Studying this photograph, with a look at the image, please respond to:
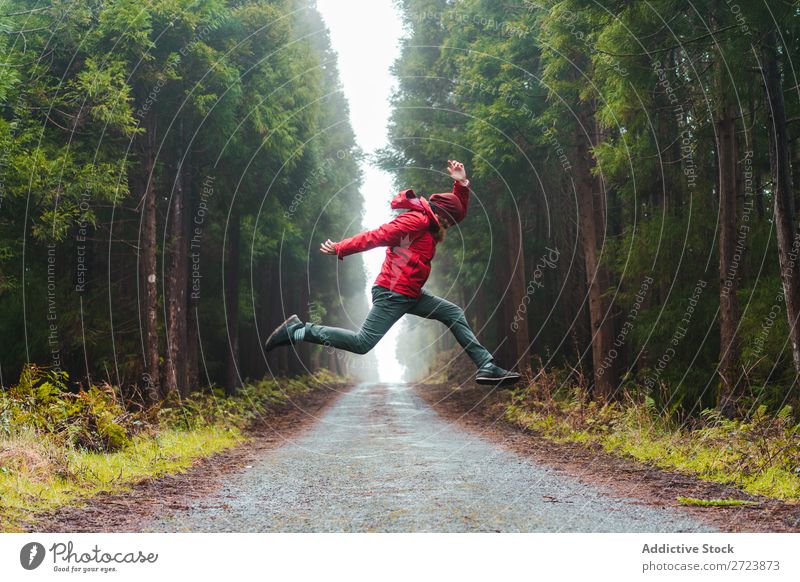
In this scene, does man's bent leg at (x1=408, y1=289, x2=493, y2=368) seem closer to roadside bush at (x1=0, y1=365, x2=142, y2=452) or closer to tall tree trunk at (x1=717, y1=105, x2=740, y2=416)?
roadside bush at (x1=0, y1=365, x2=142, y2=452)

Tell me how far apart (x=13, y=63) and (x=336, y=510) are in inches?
386

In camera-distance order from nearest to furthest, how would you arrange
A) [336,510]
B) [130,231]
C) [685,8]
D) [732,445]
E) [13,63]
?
[336,510], [732,445], [685,8], [13,63], [130,231]

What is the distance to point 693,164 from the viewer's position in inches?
594

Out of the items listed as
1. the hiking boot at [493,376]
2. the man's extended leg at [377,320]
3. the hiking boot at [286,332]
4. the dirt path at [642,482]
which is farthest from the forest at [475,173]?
the hiking boot at [286,332]

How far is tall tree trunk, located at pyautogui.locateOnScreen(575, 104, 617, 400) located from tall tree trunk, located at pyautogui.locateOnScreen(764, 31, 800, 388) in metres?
6.58

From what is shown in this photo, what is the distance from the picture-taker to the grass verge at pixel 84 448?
24.8 ft

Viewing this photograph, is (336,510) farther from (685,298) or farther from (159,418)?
(685,298)

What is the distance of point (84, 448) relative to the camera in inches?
416

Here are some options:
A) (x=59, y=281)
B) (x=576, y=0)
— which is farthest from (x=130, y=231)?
(x=576, y=0)

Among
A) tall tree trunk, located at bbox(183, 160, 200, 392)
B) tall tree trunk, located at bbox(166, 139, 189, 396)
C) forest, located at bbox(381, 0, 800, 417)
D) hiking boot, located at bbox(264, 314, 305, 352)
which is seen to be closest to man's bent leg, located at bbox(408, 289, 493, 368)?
hiking boot, located at bbox(264, 314, 305, 352)

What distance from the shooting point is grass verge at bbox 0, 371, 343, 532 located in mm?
7559

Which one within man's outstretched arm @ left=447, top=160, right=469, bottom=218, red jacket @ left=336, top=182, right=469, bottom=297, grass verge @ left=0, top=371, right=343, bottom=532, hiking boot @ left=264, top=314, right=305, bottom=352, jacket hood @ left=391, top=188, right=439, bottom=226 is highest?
man's outstretched arm @ left=447, top=160, right=469, bottom=218

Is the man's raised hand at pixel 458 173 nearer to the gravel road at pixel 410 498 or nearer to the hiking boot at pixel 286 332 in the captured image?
the hiking boot at pixel 286 332

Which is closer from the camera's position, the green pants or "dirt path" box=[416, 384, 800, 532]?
"dirt path" box=[416, 384, 800, 532]
